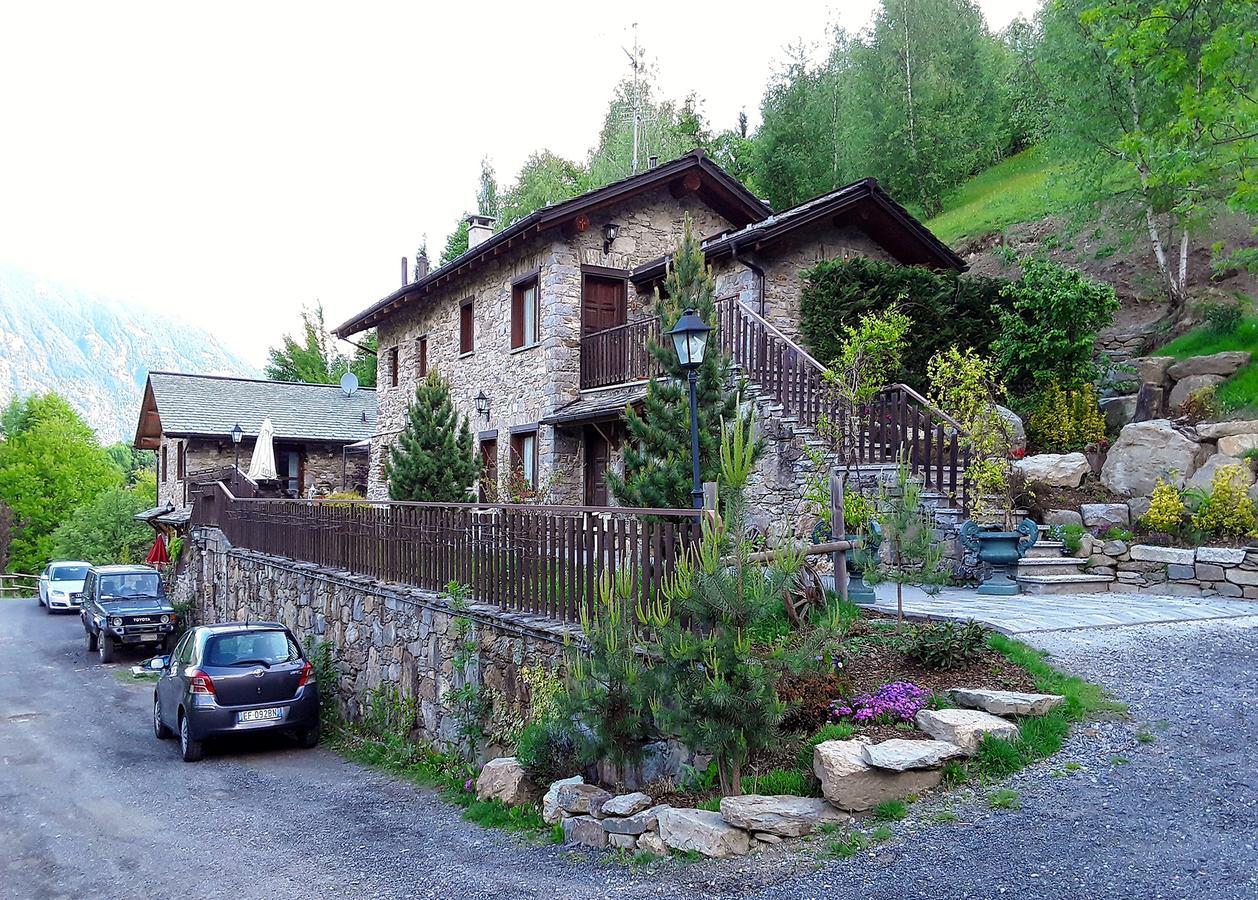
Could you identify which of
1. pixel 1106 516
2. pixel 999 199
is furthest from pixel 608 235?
pixel 999 199

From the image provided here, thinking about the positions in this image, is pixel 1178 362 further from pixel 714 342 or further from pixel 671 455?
pixel 671 455

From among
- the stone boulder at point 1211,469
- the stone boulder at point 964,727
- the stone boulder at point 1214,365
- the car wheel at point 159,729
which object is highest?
the stone boulder at point 1214,365

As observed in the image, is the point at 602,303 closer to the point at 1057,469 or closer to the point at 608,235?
the point at 608,235

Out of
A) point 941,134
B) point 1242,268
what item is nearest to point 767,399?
point 1242,268

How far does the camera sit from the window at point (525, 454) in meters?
18.9

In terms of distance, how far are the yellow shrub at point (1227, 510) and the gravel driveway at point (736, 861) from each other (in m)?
2.36

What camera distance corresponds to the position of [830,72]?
38.4 meters

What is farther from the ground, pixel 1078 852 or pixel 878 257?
pixel 878 257

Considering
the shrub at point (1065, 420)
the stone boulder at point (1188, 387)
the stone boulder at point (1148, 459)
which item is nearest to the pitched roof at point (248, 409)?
the shrub at point (1065, 420)

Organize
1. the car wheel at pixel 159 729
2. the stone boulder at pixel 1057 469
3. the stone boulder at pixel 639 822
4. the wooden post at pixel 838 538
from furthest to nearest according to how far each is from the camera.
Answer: the car wheel at pixel 159 729 < the stone boulder at pixel 1057 469 < the wooden post at pixel 838 538 < the stone boulder at pixel 639 822

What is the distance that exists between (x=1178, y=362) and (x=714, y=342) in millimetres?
9339

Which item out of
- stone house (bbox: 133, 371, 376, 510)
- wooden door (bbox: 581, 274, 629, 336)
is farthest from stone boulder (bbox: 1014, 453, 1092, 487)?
stone house (bbox: 133, 371, 376, 510)

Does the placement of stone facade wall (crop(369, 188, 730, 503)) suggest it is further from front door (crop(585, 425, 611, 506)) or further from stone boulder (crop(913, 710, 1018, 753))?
stone boulder (crop(913, 710, 1018, 753))

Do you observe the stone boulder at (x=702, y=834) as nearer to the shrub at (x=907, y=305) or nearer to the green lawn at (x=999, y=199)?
the shrub at (x=907, y=305)
